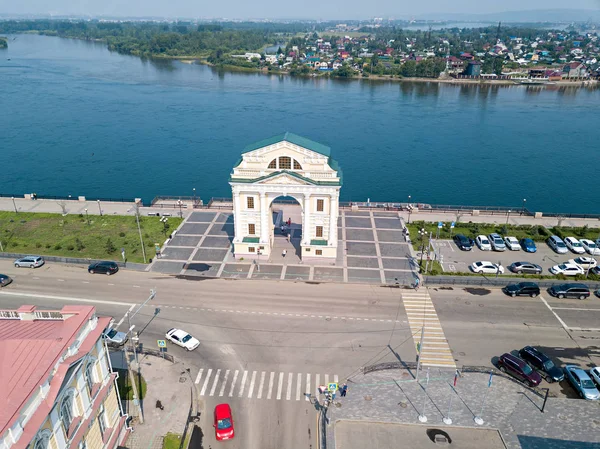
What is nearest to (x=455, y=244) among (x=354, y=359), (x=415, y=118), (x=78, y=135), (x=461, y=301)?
(x=461, y=301)

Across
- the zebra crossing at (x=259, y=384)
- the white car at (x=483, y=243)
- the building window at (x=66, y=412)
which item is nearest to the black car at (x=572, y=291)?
the white car at (x=483, y=243)

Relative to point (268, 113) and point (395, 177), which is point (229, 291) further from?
point (268, 113)

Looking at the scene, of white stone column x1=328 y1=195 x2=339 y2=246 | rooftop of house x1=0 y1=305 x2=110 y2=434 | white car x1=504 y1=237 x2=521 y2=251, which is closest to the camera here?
rooftop of house x1=0 y1=305 x2=110 y2=434

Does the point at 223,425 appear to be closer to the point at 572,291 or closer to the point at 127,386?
the point at 127,386

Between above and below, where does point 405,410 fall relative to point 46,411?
Result: below

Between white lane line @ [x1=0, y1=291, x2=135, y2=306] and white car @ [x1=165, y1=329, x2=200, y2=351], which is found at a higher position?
white car @ [x1=165, y1=329, x2=200, y2=351]

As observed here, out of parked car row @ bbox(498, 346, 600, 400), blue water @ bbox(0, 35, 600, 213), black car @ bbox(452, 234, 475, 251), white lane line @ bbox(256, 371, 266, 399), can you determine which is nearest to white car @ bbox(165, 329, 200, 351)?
white lane line @ bbox(256, 371, 266, 399)

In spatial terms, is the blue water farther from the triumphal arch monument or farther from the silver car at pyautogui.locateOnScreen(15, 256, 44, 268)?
the silver car at pyautogui.locateOnScreen(15, 256, 44, 268)

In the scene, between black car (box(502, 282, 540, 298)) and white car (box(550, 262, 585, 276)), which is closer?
black car (box(502, 282, 540, 298))
